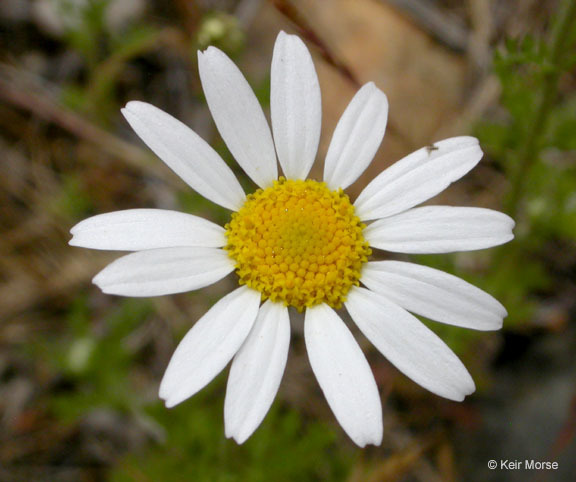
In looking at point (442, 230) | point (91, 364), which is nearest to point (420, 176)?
point (442, 230)

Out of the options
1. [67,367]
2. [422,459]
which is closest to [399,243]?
[422,459]

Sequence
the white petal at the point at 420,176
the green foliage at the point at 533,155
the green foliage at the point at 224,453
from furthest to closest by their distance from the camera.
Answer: the green foliage at the point at 224,453 < the green foliage at the point at 533,155 < the white petal at the point at 420,176

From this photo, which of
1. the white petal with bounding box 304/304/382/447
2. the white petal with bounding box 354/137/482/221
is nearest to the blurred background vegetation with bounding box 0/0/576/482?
the white petal with bounding box 354/137/482/221

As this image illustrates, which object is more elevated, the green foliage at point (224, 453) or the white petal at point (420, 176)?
the white petal at point (420, 176)

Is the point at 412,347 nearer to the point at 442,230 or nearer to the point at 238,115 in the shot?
the point at 442,230

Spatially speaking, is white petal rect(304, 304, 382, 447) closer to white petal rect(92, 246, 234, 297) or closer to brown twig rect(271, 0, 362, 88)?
white petal rect(92, 246, 234, 297)

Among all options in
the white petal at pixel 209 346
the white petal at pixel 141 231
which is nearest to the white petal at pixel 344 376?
the white petal at pixel 209 346

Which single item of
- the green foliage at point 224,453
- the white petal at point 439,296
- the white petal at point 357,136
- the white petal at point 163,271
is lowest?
the green foliage at point 224,453

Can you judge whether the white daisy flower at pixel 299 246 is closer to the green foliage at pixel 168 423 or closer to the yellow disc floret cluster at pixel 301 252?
the yellow disc floret cluster at pixel 301 252
